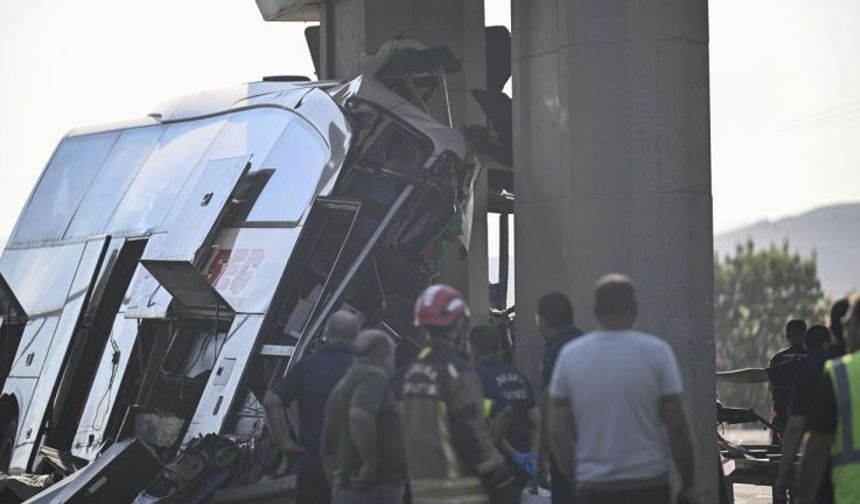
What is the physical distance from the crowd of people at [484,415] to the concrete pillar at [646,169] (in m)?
3.01

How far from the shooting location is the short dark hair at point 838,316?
8.62 m

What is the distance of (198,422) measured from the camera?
12.7 meters

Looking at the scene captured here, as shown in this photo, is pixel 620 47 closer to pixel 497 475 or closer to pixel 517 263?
pixel 517 263

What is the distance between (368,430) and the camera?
8602 mm

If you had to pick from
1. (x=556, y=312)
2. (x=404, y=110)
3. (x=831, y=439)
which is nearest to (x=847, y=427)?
(x=831, y=439)

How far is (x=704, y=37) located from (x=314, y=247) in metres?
3.33

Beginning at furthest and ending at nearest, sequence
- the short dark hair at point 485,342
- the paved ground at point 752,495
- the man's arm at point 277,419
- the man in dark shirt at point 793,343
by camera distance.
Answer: the paved ground at point 752,495 < the man in dark shirt at point 793,343 < the man's arm at point 277,419 < the short dark hair at point 485,342

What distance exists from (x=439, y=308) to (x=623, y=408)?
4.50 feet

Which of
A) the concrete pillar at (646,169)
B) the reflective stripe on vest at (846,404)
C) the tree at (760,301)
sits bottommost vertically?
the reflective stripe on vest at (846,404)

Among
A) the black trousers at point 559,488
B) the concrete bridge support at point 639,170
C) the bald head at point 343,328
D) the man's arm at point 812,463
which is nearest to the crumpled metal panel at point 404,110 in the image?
the concrete bridge support at point 639,170

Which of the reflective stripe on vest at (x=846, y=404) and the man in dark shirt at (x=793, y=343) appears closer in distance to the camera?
the reflective stripe on vest at (x=846, y=404)

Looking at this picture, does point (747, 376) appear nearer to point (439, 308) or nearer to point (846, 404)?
point (439, 308)

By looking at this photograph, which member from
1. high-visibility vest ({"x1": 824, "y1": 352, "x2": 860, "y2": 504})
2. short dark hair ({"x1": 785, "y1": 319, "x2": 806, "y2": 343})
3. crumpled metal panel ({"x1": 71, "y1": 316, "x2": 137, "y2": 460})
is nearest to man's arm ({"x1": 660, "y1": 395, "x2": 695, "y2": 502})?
high-visibility vest ({"x1": 824, "y1": 352, "x2": 860, "y2": 504})

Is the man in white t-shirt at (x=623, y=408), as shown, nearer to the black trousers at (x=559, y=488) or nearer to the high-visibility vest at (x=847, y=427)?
the high-visibility vest at (x=847, y=427)
